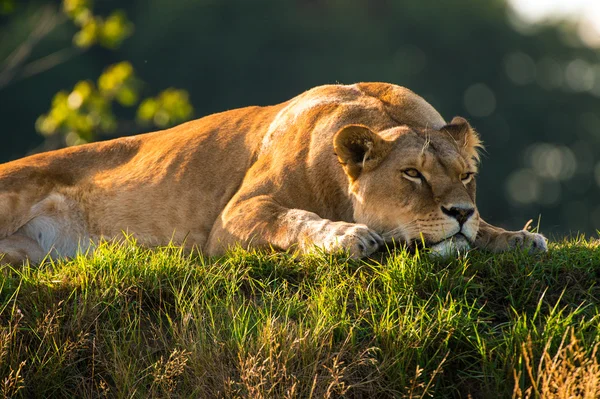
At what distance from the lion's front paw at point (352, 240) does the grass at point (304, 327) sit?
0.07 metres

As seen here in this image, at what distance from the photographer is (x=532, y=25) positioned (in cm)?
3369

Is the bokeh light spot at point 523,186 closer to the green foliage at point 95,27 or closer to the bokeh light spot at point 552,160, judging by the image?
the bokeh light spot at point 552,160

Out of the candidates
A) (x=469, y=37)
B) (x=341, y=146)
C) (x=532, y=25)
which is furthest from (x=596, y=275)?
(x=532, y=25)

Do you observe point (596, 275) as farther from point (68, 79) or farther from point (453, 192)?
point (68, 79)

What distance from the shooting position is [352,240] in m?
5.08

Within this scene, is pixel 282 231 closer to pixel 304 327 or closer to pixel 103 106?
pixel 304 327

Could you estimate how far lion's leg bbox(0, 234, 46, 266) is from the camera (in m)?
6.40

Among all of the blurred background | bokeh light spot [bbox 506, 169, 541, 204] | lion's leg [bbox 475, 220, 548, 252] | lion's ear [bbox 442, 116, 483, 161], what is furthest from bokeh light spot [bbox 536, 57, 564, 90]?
lion's leg [bbox 475, 220, 548, 252]

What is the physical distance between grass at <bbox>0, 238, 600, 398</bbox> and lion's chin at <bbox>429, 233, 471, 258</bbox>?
71 millimetres

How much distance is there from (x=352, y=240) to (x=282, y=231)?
60cm

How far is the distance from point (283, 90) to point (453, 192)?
21692 mm

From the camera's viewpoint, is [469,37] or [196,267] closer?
[196,267]

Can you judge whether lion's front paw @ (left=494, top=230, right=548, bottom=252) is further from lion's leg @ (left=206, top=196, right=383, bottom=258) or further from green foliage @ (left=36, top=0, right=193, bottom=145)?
green foliage @ (left=36, top=0, right=193, bottom=145)

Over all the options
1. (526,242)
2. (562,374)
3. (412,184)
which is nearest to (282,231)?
(412,184)
